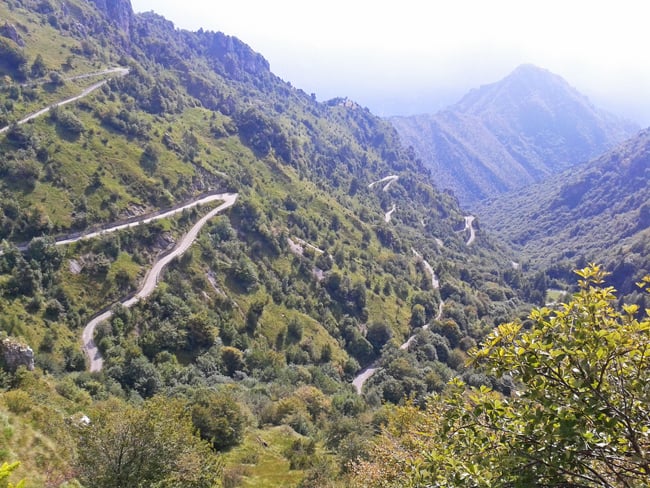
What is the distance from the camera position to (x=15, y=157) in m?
120

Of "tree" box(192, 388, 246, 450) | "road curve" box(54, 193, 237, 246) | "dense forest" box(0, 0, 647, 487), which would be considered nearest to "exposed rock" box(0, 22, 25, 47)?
"dense forest" box(0, 0, 647, 487)

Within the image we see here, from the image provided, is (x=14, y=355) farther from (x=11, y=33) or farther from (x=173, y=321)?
(x=11, y=33)

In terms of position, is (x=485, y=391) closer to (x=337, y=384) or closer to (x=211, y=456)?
(x=211, y=456)

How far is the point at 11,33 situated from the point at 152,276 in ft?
503

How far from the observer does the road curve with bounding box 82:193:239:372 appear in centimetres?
9099

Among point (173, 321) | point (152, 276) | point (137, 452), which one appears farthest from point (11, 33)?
point (137, 452)

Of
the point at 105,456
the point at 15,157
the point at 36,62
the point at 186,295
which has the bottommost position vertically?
the point at 186,295

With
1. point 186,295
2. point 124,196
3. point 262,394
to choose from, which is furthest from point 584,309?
point 124,196

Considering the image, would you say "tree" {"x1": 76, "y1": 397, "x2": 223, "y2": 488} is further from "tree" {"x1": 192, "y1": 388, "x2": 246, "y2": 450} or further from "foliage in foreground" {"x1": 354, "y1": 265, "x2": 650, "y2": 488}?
"tree" {"x1": 192, "y1": 388, "x2": 246, "y2": 450}

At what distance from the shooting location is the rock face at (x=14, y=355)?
5581cm

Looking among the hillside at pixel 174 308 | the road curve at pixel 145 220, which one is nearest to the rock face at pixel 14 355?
the hillside at pixel 174 308

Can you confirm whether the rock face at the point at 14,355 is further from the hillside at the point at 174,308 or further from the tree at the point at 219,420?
the tree at the point at 219,420

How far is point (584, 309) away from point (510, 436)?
3405 mm

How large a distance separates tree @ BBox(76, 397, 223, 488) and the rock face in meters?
40.3
